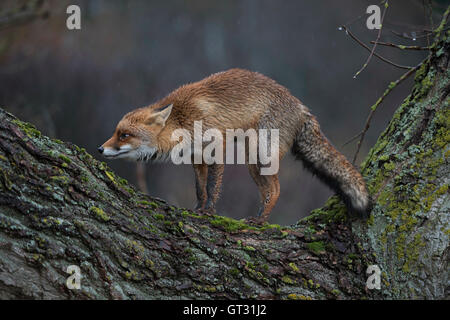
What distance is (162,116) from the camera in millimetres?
5422

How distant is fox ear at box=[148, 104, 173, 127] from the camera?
5.38m

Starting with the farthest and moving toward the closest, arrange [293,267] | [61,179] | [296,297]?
[293,267], [296,297], [61,179]

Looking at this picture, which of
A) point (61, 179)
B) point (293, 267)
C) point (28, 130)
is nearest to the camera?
point (61, 179)

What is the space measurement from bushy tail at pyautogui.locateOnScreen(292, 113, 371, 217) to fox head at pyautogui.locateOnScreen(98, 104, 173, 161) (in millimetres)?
1656

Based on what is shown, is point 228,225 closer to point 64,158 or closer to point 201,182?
point 64,158

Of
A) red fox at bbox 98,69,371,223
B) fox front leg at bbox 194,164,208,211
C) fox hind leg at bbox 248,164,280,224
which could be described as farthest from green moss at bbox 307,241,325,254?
fox front leg at bbox 194,164,208,211

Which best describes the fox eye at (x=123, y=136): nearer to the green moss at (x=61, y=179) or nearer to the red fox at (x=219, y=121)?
the red fox at (x=219, y=121)

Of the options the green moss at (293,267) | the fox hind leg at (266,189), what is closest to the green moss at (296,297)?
the green moss at (293,267)

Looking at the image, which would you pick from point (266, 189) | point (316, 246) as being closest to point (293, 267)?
point (316, 246)

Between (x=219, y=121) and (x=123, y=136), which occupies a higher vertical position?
(x=219, y=121)

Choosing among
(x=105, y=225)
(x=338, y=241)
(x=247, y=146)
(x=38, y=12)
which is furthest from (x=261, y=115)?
(x=38, y=12)

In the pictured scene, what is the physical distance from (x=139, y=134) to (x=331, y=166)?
236cm

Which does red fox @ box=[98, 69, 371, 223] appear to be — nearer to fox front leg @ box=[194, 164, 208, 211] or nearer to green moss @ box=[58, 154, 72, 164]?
fox front leg @ box=[194, 164, 208, 211]

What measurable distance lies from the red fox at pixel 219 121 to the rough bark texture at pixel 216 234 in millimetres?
1188
